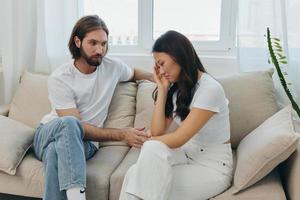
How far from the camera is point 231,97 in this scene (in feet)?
7.22

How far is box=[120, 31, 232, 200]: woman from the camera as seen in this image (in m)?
1.59

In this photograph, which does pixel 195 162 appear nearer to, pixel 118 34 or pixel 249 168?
pixel 249 168

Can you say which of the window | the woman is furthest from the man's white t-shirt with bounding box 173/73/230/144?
the window

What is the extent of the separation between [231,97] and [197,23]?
0.82 meters

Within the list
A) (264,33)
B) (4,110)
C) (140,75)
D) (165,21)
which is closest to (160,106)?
(140,75)

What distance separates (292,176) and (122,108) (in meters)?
1.12

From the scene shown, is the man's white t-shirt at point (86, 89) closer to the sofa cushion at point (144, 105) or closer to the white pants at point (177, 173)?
the sofa cushion at point (144, 105)

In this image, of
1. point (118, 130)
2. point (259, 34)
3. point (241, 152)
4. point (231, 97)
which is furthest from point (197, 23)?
point (241, 152)

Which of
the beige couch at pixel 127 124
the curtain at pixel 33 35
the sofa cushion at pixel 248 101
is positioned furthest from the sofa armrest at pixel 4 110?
the sofa cushion at pixel 248 101

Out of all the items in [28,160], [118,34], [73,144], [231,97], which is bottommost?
[28,160]

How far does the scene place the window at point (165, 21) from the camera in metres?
2.75

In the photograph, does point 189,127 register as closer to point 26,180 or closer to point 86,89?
point 86,89

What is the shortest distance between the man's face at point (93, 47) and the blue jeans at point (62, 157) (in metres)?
0.43

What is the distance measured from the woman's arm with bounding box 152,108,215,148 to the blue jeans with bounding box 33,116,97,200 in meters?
0.41
